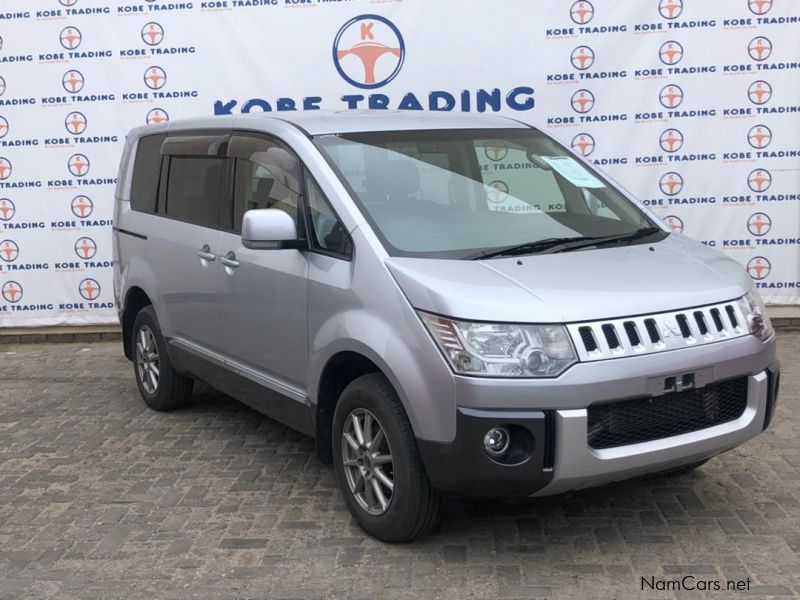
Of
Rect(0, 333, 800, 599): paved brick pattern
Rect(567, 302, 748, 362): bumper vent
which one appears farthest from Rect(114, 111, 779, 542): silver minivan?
Rect(0, 333, 800, 599): paved brick pattern

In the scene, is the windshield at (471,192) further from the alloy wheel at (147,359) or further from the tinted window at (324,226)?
the alloy wheel at (147,359)

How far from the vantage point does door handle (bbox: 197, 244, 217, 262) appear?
5.13m

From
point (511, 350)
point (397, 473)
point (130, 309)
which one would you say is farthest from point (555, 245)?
point (130, 309)

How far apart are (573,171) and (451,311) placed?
1.79 m

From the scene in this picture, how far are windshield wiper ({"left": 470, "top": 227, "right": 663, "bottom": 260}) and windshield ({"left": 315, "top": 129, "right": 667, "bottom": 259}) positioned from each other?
19 mm

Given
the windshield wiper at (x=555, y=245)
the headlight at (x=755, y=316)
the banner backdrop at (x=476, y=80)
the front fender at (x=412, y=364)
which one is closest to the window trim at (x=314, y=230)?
the front fender at (x=412, y=364)

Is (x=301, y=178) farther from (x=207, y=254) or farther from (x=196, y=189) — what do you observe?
(x=196, y=189)

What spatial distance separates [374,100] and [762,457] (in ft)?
15.0

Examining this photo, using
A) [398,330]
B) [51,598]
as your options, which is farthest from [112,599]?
[398,330]

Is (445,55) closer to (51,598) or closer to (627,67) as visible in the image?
(627,67)

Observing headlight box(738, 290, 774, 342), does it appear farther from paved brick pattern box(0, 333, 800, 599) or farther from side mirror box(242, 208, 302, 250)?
side mirror box(242, 208, 302, 250)

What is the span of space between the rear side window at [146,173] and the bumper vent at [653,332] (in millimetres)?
3619

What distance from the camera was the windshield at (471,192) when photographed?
4.16 meters

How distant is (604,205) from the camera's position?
4738 millimetres
